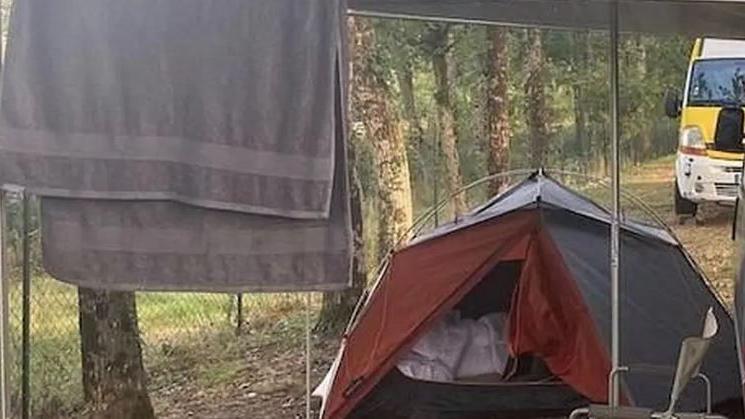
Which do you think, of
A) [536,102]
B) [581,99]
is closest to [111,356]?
[536,102]

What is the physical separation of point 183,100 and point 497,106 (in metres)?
7.07

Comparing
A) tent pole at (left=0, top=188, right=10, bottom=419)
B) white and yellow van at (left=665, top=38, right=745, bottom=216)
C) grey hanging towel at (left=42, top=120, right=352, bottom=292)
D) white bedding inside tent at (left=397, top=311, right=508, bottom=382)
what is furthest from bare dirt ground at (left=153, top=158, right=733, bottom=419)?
grey hanging towel at (left=42, top=120, right=352, bottom=292)

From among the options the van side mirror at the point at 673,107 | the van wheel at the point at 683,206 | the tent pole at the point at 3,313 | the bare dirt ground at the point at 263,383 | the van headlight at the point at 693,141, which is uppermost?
the van side mirror at the point at 673,107

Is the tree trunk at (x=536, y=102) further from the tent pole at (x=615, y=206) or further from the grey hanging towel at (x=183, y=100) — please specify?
the grey hanging towel at (x=183, y=100)

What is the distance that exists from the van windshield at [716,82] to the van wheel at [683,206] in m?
0.86

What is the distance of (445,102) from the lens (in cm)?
959

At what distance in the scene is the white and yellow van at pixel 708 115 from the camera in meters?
8.59

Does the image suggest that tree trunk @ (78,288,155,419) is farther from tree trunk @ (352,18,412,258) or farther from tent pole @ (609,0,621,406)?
tent pole @ (609,0,621,406)

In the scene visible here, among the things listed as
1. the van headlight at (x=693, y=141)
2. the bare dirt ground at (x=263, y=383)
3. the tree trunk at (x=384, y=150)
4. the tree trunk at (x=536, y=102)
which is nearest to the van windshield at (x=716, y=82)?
the van headlight at (x=693, y=141)

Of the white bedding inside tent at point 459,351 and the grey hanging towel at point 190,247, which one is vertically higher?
the grey hanging towel at point 190,247

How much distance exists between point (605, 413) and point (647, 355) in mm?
1809

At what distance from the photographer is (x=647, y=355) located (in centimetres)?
445

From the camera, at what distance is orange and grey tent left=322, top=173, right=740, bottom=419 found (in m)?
4.50

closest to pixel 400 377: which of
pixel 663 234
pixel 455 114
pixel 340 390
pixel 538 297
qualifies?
pixel 340 390
